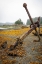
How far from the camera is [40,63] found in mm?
6738

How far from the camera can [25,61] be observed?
23.3ft

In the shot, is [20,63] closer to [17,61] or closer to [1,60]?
[17,61]

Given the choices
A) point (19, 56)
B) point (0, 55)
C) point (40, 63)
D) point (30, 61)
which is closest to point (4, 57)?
point (0, 55)

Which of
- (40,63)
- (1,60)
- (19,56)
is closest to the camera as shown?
(40,63)

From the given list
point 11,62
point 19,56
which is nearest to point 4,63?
point 11,62

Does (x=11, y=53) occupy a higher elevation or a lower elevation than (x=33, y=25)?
lower

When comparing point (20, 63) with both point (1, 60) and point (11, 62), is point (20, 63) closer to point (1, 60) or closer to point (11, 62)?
point (11, 62)

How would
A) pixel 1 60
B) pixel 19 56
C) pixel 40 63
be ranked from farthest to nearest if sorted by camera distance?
1. pixel 19 56
2. pixel 1 60
3. pixel 40 63

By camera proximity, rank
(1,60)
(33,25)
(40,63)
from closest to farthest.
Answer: (40,63) → (1,60) → (33,25)

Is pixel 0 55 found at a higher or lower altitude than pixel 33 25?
lower

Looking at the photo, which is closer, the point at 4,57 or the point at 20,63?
the point at 20,63

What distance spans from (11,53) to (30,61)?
1497 mm

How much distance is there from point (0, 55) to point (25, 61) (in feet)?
6.06

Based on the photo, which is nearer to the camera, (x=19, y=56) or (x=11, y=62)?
(x=11, y=62)
